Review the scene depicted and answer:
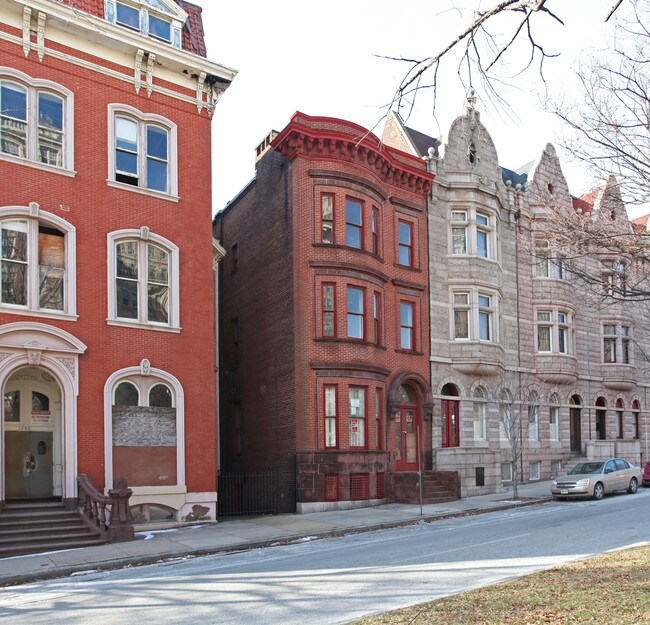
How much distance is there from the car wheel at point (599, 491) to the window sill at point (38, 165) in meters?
19.6

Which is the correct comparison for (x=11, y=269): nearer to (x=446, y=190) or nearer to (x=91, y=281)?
(x=91, y=281)

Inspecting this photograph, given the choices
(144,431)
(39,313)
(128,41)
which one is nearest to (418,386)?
(144,431)

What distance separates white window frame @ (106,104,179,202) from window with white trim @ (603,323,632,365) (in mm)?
25274

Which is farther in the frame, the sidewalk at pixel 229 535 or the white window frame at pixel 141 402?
the white window frame at pixel 141 402

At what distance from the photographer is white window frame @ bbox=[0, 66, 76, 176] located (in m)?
19.1

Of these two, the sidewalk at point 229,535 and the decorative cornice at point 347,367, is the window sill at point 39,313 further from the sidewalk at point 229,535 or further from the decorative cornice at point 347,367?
the decorative cornice at point 347,367

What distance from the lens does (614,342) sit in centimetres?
3841

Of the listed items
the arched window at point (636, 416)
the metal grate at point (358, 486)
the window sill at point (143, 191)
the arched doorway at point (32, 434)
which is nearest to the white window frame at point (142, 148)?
the window sill at point (143, 191)

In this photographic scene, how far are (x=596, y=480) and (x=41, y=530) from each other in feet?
59.0

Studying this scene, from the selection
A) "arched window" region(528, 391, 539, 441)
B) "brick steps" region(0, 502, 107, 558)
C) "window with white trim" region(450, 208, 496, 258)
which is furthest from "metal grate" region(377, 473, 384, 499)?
"brick steps" region(0, 502, 107, 558)

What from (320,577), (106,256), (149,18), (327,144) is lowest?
(320,577)

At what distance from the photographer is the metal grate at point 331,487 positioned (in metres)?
24.3

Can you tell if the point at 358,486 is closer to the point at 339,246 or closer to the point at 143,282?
the point at 339,246

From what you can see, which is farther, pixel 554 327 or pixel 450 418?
pixel 554 327
